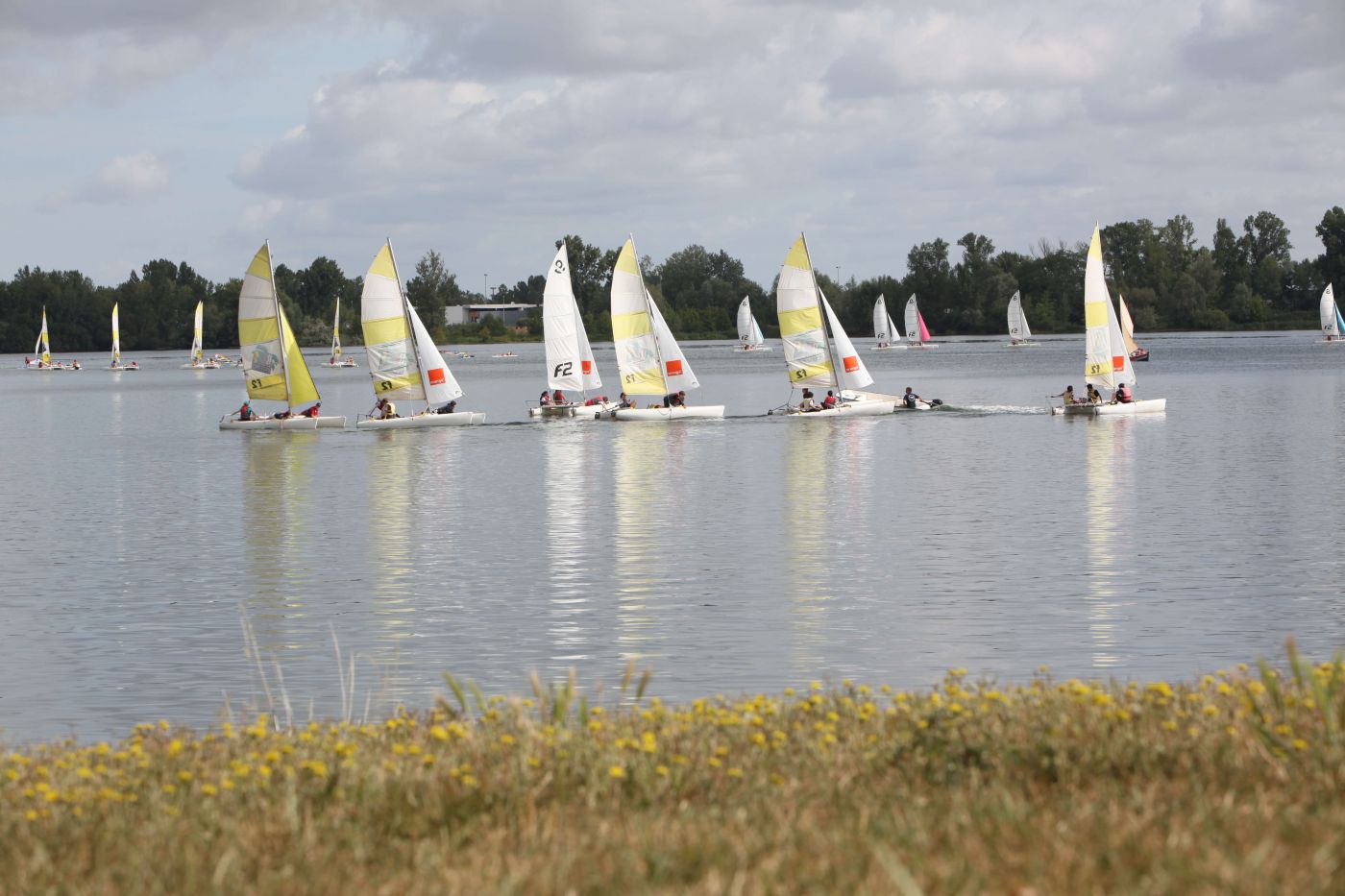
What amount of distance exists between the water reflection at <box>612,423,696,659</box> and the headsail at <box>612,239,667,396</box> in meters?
4.85

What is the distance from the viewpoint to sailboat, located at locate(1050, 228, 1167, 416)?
66750 mm

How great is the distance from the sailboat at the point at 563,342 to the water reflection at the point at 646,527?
313 inches

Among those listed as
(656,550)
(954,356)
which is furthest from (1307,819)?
(954,356)

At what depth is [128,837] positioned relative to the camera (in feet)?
28.9

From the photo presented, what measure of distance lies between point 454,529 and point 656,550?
6521 millimetres

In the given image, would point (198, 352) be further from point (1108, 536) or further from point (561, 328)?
point (1108, 536)

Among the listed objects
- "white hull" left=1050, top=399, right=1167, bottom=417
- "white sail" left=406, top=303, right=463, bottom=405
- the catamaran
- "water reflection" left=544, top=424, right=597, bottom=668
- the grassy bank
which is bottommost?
"water reflection" left=544, top=424, right=597, bottom=668

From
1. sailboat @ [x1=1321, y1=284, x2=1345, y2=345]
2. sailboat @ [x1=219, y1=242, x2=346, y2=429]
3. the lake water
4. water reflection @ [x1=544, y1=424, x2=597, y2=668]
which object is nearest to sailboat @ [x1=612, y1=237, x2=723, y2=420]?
the lake water

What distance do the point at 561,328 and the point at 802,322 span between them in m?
10.6

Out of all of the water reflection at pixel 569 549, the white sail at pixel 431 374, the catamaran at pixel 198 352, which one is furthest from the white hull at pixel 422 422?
the catamaran at pixel 198 352

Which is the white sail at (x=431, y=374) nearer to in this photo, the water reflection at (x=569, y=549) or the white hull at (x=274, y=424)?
the white hull at (x=274, y=424)

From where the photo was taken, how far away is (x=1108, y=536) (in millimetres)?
32094

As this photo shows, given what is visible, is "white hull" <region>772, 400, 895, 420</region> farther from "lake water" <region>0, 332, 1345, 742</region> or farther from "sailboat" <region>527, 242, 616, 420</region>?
"sailboat" <region>527, 242, 616, 420</region>

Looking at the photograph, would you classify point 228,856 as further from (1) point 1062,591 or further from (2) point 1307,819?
(1) point 1062,591
